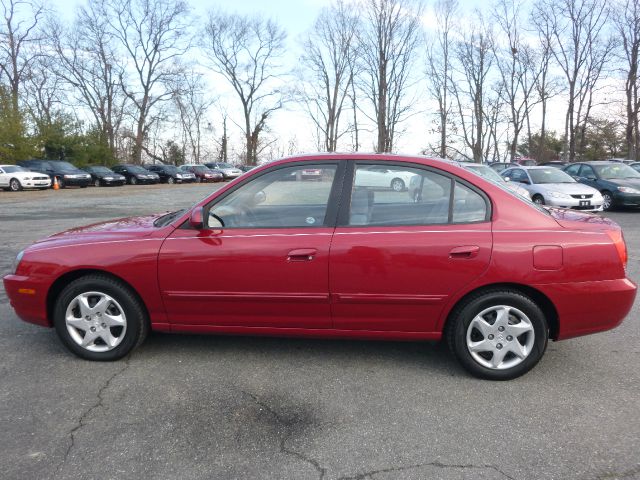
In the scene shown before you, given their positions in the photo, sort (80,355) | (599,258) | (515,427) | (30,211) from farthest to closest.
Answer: (30,211) < (80,355) < (599,258) < (515,427)

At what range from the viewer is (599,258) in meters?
3.04

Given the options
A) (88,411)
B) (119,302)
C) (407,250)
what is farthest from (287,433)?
(119,302)

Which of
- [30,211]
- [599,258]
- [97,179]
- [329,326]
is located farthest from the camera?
[97,179]

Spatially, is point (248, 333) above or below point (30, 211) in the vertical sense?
below

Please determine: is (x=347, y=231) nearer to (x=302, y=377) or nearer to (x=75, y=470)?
(x=302, y=377)

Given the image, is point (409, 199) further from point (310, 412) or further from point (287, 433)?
point (287, 433)

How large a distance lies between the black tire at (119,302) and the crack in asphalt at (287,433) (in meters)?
0.98

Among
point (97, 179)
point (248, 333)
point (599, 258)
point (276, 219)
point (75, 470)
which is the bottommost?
point (75, 470)

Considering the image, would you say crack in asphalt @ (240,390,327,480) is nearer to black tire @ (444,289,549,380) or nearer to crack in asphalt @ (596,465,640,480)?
black tire @ (444,289,549,380)

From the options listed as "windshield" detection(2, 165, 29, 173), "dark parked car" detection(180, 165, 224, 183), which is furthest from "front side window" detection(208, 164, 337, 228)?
"dark parked car" detection(180, 165, 224, 183)

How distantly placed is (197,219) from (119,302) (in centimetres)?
87

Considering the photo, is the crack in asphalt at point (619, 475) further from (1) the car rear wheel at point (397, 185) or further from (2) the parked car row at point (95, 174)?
(2) the parked car row at point (95, 174)

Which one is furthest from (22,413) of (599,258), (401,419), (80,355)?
(599,258)

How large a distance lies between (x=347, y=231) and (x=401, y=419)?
4.03 feet
